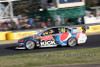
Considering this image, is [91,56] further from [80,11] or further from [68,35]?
[80,11]

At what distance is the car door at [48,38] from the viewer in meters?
10.6

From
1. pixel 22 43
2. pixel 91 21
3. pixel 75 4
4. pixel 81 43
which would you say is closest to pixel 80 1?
pixel 75 4

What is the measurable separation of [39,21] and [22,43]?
14.2m

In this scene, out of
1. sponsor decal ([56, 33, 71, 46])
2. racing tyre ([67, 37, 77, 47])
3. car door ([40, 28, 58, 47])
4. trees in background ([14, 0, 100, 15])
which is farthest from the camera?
trees in background ([14, 0, 100, 15])

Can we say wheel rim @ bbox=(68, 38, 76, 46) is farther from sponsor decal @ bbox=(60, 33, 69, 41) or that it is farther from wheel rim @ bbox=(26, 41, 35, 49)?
wheel rim @ bbox=(26, 41, 35, 49)

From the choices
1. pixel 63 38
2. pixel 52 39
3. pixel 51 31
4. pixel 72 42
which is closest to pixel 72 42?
pixel 72 42

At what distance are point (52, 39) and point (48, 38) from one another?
22 centimetres

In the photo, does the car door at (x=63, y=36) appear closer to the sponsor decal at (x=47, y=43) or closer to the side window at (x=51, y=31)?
the side window at (x=51, y=31)

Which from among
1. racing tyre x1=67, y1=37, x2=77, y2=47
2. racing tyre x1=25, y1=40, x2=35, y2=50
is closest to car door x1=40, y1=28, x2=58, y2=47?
racing tyre x1=25, y1=40, x2=35, y2=50

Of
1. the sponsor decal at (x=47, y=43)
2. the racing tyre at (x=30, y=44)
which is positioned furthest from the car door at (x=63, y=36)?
the racing tyre at (x=30, y=44)

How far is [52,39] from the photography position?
10.7m

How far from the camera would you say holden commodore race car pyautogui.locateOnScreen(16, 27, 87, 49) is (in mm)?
10656

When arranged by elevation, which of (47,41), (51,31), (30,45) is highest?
(51,31)

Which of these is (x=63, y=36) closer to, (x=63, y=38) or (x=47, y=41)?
(x=63, y=38)
